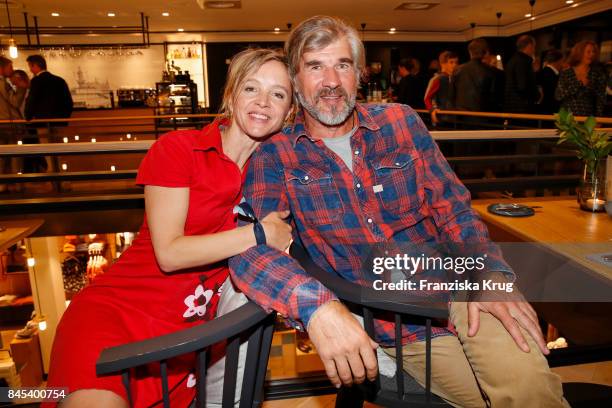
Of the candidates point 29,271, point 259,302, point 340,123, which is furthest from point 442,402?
point 29,271

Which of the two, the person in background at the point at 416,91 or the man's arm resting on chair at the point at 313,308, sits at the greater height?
the person in background at the point at 416,91

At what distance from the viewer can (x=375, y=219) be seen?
4.95ft

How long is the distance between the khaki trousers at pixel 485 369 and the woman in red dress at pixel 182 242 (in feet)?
1.64

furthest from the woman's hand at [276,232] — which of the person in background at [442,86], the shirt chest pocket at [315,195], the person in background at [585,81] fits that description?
the person in background at [442,86]

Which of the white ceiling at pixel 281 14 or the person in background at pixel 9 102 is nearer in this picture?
the person in background at pixel 9 102

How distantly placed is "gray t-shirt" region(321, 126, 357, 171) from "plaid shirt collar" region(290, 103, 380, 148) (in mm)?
49

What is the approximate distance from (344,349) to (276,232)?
0.39 meters

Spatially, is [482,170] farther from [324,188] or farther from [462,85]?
[324,188]

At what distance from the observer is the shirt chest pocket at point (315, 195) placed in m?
1.48

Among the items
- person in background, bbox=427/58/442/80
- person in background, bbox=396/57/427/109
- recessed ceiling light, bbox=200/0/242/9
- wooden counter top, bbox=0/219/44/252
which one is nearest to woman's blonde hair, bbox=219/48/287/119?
wooden counter top, bbox=0/219/44/252

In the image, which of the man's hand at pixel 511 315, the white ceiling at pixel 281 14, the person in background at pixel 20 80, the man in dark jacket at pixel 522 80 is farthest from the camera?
the white ceiling at pixel 281 14

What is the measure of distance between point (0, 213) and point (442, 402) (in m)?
2.34

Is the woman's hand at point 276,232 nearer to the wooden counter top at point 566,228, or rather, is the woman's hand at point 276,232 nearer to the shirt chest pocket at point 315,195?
the shirt chest pocket at point 315,195

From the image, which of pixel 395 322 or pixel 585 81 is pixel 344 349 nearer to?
pixel 395 322
